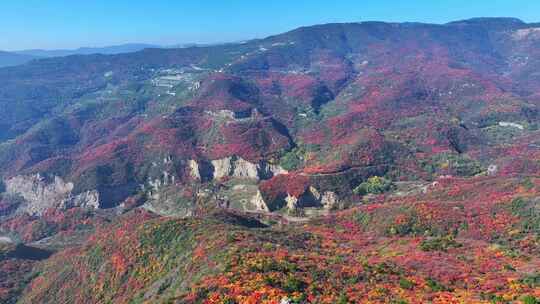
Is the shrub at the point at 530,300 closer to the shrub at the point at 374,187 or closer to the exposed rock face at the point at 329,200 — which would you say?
the exposed rock face at the point at 329,200

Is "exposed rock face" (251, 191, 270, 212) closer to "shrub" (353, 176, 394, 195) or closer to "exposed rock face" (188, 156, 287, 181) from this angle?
"exposed rock face" (188, 156, 287, 181)

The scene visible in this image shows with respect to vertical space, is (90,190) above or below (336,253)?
below

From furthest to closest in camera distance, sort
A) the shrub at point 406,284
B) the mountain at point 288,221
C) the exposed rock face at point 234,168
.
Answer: the exposed rock face at point 234,168 < the mountain at point 288,221 < the shrub at point 406,284

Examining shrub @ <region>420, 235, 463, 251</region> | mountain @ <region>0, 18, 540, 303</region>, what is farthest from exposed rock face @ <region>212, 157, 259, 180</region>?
shrub @ <region>420, 235, 463, 251</region>

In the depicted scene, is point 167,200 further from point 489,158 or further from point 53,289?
point 489,158

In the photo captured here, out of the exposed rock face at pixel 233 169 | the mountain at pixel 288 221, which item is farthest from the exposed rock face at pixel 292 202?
the exposed rock face at pixel 233 169

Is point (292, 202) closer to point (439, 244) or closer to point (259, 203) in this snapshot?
point (259, 203)

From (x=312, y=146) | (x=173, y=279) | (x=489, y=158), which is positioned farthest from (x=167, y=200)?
(x=489, y=158)
